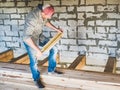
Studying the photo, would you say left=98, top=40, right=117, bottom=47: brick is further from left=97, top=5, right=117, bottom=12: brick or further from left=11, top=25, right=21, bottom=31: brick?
left=11, top=25, right=21, bottom=31: brick

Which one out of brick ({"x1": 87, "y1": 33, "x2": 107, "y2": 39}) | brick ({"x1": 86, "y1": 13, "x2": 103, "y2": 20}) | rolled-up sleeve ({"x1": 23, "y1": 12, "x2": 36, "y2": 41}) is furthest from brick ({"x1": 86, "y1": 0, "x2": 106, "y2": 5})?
rolled-up sleeve ({"x1": 23, "y1": 12, "x2": 36, "y2": 41})

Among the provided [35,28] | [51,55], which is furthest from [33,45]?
[51,55]

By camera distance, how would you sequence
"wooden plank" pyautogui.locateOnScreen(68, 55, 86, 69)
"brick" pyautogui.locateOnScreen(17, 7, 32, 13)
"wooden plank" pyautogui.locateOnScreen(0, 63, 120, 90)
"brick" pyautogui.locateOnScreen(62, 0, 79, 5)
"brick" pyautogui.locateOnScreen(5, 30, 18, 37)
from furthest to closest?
1. "brick" pyautogui.locateOnScreen(5, 30, 18, 37)
2. "brick" pyautogui.locateOnScreen(17, 7, 32, 13)
3. "brick" pyautogui.locateOnScreen(62, 0, 79, 5)
4. "wooden plank" pyautogui.locateOnScreen(68, 55, 86, 69)
5. "wooden plank" pyautogui.locateOnScreen(0, 63, 120, 90)

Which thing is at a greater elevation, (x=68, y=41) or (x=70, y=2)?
(x=70, y=2)

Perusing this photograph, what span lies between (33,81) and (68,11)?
57.8 inches

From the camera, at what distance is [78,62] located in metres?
3.83

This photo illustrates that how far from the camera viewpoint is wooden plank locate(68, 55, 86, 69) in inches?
144

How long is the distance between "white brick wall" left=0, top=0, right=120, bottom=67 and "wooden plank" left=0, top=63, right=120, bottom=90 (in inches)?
34.6

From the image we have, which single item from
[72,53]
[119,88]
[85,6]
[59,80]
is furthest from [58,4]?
[119,88]

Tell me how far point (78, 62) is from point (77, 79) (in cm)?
65

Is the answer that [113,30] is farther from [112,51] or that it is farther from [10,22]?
[10,22]

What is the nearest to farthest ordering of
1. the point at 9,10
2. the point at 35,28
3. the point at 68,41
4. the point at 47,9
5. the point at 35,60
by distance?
the point at 47,9
the point at 35,28
the point at 35,60
the point at 68,41
the point at 9,10

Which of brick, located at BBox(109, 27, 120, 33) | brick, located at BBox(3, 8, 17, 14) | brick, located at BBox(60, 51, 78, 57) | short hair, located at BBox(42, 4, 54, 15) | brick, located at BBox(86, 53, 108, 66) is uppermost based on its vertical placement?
brick, located at BBox(3, 8, 17, 14)

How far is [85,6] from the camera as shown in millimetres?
4059
